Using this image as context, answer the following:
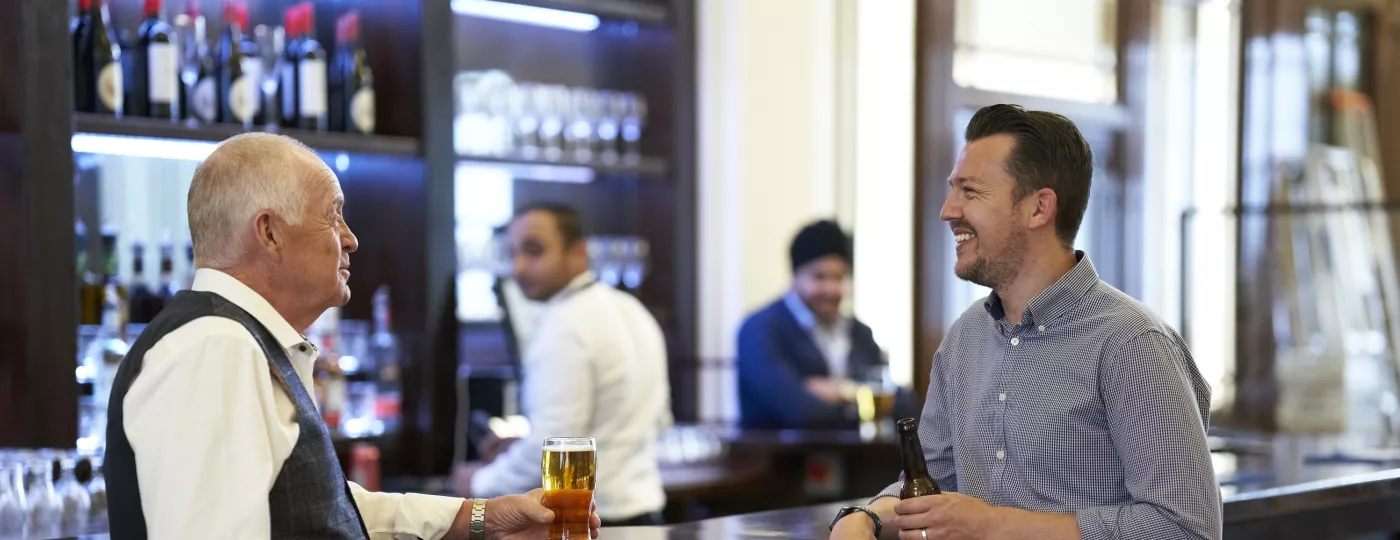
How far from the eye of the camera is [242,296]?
5.65ft

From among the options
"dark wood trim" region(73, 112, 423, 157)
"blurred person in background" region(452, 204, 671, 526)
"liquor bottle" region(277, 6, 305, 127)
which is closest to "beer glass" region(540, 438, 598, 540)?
"blurred person in background" region(452, 204, 671, 526)

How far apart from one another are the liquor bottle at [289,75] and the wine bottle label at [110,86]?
49 cm

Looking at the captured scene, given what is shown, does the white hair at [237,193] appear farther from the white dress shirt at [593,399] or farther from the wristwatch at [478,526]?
the white dress shirt at [593,399]

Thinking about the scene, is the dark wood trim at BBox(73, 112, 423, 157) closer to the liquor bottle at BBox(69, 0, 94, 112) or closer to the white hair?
the liquor bottle at BBox(69, 0, 94, 112)

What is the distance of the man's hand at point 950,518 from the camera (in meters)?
1.83

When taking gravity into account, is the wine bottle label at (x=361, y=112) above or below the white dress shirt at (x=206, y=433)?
above

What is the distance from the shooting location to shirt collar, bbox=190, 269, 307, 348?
1.72 metres

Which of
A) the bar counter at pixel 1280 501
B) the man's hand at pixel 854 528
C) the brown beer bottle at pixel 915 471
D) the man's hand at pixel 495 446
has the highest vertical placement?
the brown beer bottle at pixel 915 471

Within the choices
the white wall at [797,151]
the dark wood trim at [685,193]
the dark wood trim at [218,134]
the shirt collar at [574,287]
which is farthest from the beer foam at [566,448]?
the white wall at [797,151]

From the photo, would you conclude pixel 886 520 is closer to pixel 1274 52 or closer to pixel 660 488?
pixel 660 488

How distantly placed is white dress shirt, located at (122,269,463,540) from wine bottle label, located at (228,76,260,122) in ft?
7.89

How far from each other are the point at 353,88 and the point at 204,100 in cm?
46

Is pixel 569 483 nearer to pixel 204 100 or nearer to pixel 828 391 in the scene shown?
pixel 204 100

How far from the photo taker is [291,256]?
177cm
